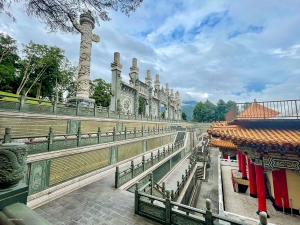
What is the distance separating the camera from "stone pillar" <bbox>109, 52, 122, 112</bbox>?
1752 cm

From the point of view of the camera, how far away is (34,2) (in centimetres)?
404

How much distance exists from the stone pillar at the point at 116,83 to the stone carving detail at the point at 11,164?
15.7m

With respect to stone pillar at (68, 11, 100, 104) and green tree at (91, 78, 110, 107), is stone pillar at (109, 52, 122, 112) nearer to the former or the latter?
stone pillar at (68, 11, 100, 104)

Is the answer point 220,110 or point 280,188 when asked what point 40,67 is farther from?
point 220,110

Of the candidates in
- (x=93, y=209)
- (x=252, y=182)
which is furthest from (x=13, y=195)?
(x=252, y=182)

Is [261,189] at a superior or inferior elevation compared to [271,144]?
inferior

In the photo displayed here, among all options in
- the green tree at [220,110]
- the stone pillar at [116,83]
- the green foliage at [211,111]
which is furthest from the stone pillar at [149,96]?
the green tree at [220,110]

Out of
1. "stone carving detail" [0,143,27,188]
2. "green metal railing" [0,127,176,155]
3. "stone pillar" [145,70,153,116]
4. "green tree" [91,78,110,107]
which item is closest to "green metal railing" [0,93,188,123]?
"green metal railing" [0,127,176,155]

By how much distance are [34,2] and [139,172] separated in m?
8.66

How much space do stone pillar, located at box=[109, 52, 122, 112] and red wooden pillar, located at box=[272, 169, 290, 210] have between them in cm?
1494

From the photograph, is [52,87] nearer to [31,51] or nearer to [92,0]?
[31,51]

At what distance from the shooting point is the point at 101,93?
27.9 meters

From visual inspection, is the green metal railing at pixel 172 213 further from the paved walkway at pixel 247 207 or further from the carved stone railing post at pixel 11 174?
the carved stone railing post at pixel 11 174

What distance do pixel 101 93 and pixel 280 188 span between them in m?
27.4
